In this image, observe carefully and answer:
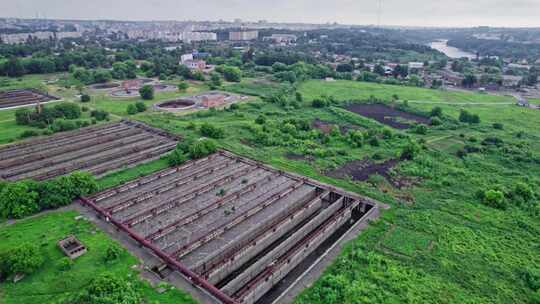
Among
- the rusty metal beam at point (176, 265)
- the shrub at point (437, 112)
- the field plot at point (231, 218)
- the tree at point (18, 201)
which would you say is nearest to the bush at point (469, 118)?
the shrub at point (437, 112)

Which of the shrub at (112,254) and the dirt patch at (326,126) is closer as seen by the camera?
the shrub at (112,254)

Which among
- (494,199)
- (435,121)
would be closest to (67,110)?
(494,199)

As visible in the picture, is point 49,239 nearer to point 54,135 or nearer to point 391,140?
point 54,135

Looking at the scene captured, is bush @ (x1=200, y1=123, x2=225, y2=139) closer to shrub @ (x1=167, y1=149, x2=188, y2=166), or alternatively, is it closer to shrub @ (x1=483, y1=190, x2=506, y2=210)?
shrub @ (x1=167, y1=149, x2=188, y2=166)

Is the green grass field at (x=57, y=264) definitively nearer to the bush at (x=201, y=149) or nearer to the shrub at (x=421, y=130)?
the bush at (x=201, y=149)

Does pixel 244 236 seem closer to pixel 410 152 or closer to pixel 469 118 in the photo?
pixel 410 152

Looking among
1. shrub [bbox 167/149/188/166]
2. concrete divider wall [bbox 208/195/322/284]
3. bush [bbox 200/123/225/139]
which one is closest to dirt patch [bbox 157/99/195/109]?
bush [bbox 200/123/225/139]
